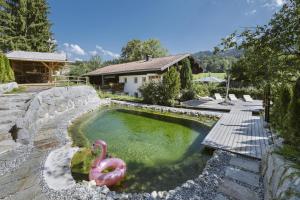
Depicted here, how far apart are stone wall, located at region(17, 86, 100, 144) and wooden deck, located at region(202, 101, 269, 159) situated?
21.2ft

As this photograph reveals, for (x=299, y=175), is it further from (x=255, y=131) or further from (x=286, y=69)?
(x=255, y=131)

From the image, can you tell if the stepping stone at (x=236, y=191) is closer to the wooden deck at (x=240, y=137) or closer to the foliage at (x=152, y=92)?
the wooden deck at (x=240, y=137)

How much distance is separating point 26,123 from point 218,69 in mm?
53649

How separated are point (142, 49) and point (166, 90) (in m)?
30.8

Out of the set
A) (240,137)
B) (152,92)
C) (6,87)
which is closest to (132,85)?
(152,92)

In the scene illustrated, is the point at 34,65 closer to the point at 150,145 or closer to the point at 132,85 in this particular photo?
the point at 132,85

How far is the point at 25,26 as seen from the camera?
2797 centimetres

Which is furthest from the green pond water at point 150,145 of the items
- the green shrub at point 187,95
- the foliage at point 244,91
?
the foliage at point 244,91

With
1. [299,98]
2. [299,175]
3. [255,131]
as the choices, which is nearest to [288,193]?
[299,175]

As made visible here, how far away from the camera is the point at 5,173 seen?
175 inches

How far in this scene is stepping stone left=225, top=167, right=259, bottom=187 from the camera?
161 inches

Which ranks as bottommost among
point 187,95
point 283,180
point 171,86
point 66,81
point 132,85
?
point 283,180

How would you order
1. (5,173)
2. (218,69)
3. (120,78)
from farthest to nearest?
(218,69)
(120,78)
(5,173)

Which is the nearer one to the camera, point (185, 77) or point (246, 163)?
point (246, 163)
